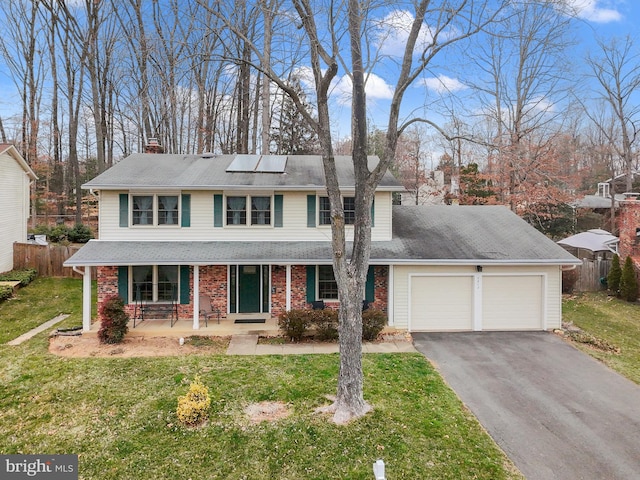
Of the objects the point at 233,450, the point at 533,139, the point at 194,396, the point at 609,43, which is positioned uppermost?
the point at 609,43

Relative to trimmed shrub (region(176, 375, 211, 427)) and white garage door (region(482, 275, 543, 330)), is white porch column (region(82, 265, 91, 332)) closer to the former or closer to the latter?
trimmed shrub (region(176, 375, 211, 427))

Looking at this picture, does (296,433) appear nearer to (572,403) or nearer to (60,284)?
(572,403)

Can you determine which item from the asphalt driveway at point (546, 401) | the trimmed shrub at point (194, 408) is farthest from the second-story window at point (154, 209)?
the asphalt driveway at point (546, 401)

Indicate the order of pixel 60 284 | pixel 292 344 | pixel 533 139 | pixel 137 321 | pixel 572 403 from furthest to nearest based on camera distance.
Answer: pixel 533 139, pixel 60 284, pixel 137 321, pixel 292 344, pixel 572 403

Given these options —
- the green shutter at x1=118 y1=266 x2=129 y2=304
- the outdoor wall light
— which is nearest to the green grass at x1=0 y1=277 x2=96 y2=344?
the green shutter at x1=118 y1=266 x2=129 y2=304

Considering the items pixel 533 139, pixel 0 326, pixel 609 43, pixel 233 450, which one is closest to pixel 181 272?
pixel 0 326

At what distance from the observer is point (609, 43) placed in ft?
69.7

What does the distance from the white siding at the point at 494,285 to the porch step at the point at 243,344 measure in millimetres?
4405

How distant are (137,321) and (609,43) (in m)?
28.2

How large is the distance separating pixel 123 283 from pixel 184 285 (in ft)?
6.25

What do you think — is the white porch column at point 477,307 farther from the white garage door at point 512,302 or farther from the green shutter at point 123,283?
the green shutter at point 123,283

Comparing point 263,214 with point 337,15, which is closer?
point 337,15

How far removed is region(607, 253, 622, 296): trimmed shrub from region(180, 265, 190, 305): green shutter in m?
17.8

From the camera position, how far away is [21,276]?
16.3m
